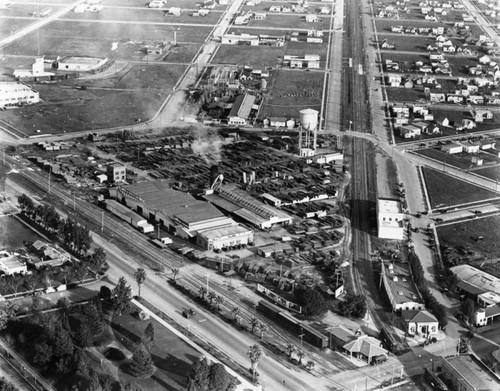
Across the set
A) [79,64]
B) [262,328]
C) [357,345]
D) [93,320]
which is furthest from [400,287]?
[79,64]

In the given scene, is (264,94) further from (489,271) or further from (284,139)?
(489,271)

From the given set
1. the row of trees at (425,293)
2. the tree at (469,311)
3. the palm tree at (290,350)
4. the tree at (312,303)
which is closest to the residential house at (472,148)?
the row of trees at (425,293)

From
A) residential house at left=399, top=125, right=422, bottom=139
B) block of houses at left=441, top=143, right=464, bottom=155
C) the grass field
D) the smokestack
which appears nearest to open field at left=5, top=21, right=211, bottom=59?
residential house at left=399, top=125, right=422, bottom=139

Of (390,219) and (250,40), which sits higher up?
(250,40)

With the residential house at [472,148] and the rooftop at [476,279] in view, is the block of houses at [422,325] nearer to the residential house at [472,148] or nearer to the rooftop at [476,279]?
→ the rooftop at [476,279]

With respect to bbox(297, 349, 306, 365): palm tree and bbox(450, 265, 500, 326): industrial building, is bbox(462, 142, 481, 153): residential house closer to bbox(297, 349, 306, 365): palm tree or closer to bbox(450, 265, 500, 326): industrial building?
bbox(450, 265, 500, 326): industrial building

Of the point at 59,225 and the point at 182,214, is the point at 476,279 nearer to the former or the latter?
the point at 182,214

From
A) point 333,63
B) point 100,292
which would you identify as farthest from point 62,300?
point 333,63
